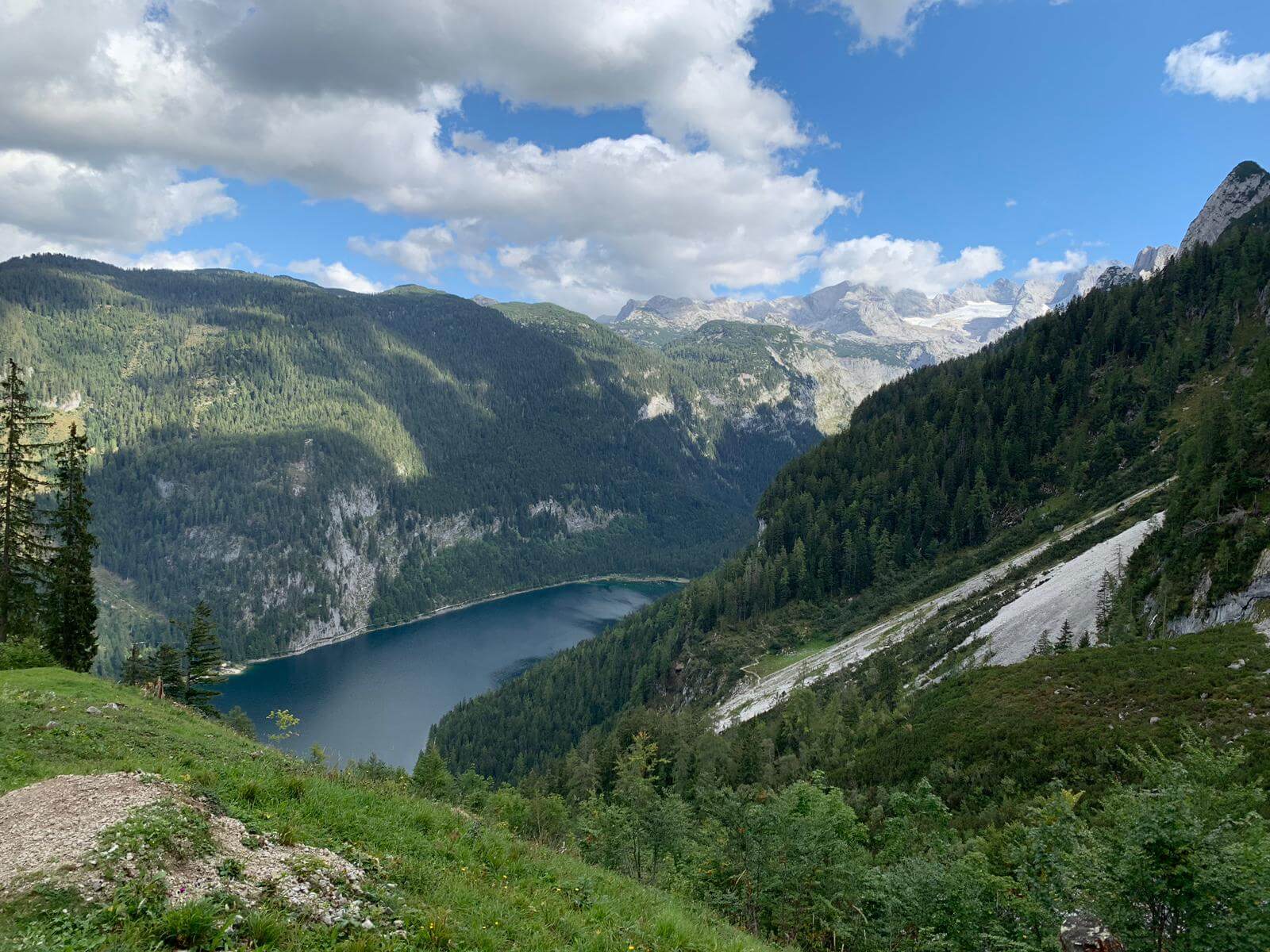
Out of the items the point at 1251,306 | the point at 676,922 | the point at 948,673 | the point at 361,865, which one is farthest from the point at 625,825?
the point at 1251,306

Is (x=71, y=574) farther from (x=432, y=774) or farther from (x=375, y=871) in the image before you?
(x=375, y=871)

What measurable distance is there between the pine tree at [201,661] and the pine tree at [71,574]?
705cm

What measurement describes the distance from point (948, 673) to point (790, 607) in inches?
2210

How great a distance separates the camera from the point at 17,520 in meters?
33.3

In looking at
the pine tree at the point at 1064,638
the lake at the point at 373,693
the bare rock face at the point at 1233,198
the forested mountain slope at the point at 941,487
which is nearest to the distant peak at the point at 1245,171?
the bare rock face at the point at 1233,198

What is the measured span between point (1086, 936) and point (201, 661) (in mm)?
51857

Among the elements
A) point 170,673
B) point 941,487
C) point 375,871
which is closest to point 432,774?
point 170,673

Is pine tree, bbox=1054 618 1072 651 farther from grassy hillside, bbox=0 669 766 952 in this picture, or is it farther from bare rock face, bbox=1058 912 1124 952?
grassy hillside, bbox=0 669 766 952

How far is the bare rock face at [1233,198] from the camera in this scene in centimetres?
13250

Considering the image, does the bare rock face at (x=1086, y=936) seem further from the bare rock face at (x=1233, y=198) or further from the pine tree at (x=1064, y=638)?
the bare rock face at (x=1233, y=198)

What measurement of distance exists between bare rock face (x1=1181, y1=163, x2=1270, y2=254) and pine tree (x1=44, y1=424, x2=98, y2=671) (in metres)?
182

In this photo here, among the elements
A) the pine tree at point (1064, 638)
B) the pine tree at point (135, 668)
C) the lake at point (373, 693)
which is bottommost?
the lake at point (373, 693)

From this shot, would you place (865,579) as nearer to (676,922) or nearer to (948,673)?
(948,673)

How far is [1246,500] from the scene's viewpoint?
36938mm
